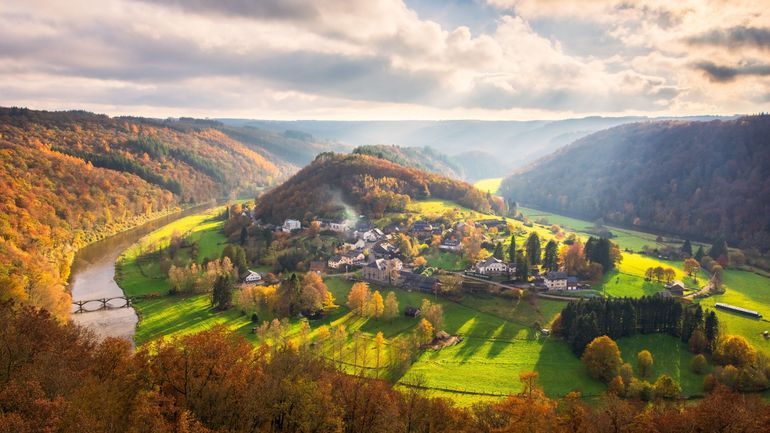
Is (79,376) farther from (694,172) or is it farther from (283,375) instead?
(694,172)

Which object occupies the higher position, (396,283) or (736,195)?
(736,195)

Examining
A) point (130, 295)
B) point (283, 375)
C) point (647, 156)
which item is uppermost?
point (647, 156)

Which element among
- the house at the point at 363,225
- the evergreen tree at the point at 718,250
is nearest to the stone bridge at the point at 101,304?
the house at the point at 363,225

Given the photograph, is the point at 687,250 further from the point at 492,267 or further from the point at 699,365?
the point at 699,365

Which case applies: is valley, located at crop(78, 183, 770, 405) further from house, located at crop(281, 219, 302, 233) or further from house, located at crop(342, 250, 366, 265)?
house, located at crop(281, 219, 302, 233)

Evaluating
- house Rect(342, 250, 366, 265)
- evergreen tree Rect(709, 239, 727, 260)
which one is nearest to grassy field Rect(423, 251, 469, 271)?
house Rect(342, 250, 366, 265)

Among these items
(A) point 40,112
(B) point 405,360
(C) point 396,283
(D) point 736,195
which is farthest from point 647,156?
(A) point 40,112

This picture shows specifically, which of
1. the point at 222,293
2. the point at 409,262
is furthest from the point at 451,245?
the point at 222,293
